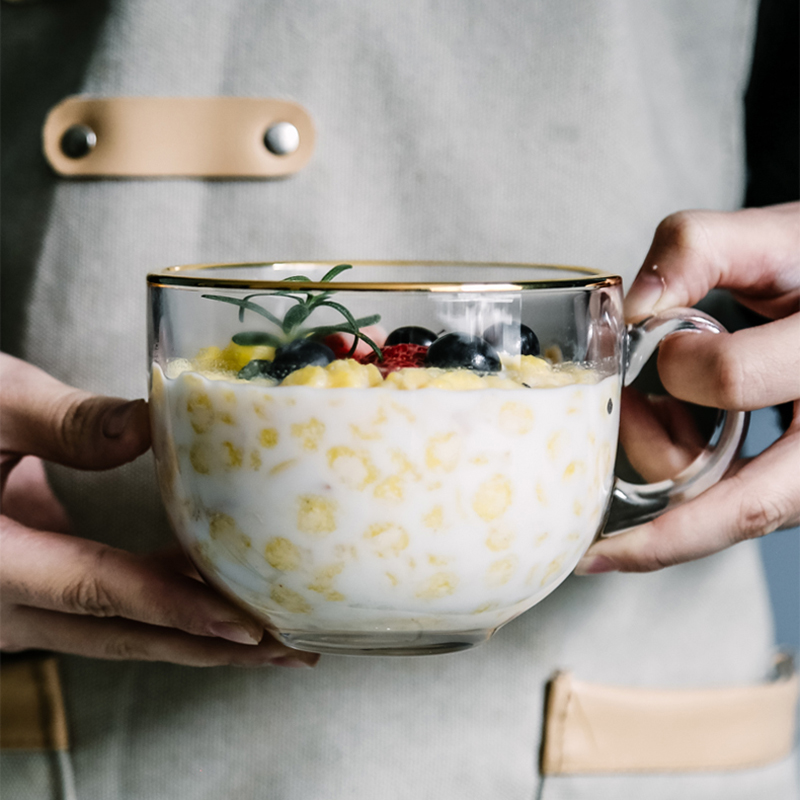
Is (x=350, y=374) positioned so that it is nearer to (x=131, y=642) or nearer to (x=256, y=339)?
(x=256, y=339)

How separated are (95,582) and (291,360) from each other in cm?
24

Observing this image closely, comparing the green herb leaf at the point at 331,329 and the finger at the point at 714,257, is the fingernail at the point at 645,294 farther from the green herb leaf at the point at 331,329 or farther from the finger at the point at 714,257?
the green herb leaf at the point at 331,329

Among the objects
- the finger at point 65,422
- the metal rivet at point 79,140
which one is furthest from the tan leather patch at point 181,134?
the finger at point 65,422

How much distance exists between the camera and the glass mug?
1.15ft

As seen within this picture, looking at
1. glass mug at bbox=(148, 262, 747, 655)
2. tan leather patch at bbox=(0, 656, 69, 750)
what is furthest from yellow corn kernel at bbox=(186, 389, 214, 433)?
tan leather patch at bbox=(0, 656, 69, 750)

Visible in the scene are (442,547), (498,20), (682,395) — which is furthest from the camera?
(498,20)

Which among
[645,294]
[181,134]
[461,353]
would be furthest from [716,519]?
[181,134]

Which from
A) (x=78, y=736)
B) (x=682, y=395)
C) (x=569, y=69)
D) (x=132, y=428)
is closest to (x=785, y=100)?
(x=569, y=69)

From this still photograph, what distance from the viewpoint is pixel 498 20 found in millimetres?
646

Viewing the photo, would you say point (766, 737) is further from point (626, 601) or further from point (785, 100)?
point (785, 100)

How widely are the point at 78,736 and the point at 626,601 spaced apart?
19.7 inches

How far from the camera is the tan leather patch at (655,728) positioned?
67 cm

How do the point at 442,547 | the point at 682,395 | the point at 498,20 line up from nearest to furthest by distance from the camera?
the point at 442,547 < the point at 682,395 < the point at 498,20

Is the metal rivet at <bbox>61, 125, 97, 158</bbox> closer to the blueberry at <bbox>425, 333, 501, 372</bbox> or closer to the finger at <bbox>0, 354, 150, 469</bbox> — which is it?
the finger at <bbox>0, 354, 150, 469</bbox>
